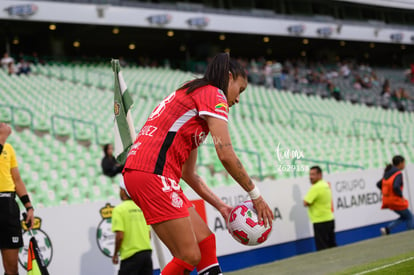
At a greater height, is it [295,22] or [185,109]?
[295,22]

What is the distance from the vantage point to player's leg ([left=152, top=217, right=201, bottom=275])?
3789 millimetres

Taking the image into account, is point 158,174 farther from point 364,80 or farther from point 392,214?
A: point 364,80

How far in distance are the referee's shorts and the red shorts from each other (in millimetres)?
2507

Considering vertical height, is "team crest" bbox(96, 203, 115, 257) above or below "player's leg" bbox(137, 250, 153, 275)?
above

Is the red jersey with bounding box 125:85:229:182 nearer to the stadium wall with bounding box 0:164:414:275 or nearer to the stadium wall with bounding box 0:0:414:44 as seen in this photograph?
the stadium wall with bounding box 0:164:414:275

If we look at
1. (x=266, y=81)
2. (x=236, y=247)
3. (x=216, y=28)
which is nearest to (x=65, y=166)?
(x=236, y=247)

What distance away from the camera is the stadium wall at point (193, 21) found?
29203mm

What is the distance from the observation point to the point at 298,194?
1184cm

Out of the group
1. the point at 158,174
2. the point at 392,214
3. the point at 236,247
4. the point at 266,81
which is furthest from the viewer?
the point at 266,81

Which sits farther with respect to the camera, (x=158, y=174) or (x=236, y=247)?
(x=236, y=247)

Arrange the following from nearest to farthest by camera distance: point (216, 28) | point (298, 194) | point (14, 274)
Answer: point (14, 274) < point (298, 194) < point (216, 28)

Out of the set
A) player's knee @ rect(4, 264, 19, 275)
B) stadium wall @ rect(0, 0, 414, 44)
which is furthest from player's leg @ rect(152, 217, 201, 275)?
stadium wall @ rect(0, 0, 414, 44)

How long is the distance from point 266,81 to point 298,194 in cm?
1981

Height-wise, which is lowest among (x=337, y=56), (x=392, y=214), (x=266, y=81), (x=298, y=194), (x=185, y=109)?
(x=392, y=214)
